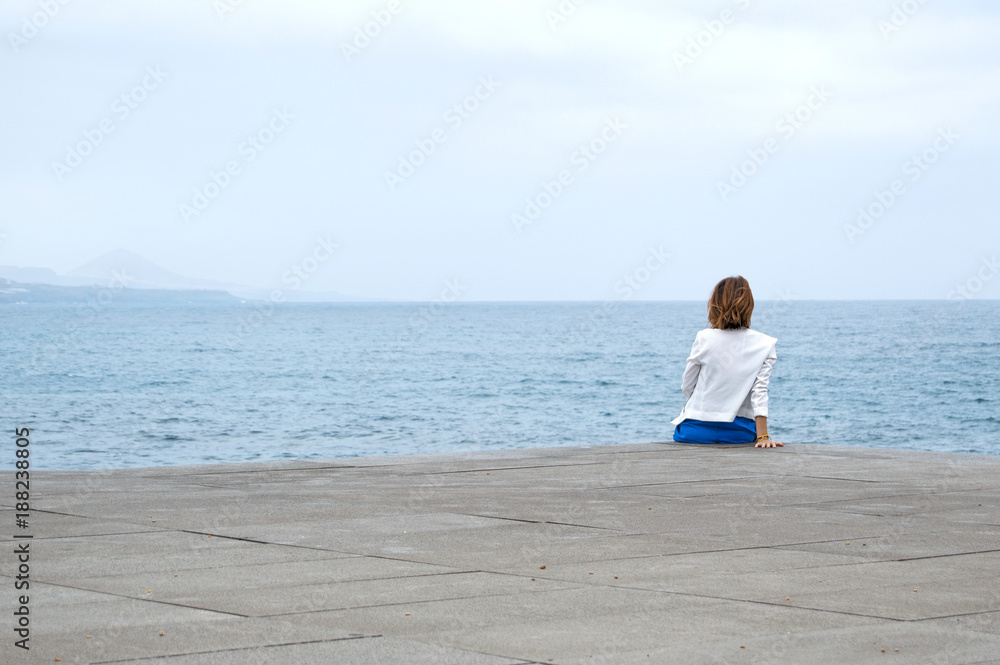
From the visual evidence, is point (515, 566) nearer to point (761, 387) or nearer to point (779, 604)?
point (779, 604)

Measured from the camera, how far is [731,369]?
9.18 meters

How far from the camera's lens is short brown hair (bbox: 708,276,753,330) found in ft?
30.0

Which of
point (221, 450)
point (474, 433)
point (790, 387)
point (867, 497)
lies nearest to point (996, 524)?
point (867, 497)

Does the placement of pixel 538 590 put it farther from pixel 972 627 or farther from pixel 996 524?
pixel 996 524

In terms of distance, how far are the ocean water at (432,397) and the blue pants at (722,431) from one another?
20.3m

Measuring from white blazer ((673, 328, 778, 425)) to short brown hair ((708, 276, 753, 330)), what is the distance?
0.26 ft

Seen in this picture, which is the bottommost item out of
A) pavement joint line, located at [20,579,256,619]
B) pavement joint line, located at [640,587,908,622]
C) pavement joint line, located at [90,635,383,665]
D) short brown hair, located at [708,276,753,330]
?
pavement joint line, located at [20,579,256,619]

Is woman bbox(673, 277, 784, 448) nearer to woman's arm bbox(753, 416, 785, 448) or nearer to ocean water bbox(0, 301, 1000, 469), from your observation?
woman's arm bbox(753, 416, 785, 448)

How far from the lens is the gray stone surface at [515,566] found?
3590 millimetres

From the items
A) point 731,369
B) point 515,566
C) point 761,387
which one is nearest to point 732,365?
point 731,369

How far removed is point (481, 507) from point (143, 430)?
103 feet

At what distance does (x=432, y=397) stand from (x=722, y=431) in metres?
40.0

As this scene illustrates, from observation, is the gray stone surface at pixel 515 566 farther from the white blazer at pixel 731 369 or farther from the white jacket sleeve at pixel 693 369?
the white jacket sleeve at pixel 693 369

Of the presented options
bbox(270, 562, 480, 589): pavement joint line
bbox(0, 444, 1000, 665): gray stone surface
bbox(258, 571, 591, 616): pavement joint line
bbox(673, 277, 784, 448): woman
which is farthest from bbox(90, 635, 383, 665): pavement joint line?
bbox(673, 277, 784, 448): woman
